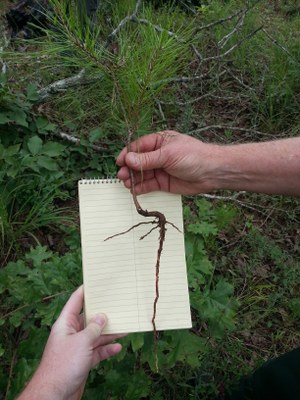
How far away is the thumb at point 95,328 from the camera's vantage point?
1.04 m

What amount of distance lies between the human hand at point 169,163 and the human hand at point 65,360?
0.44 metres

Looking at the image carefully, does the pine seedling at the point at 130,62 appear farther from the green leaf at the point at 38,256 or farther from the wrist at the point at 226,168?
the green leaf at the point at 38,256

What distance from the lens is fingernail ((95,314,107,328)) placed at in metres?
1.10

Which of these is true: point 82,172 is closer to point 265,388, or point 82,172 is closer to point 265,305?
point 265,305

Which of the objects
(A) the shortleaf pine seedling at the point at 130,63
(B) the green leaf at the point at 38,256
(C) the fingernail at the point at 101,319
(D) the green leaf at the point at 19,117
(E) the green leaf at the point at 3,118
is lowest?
(B) the green leaf at the point at 38,256

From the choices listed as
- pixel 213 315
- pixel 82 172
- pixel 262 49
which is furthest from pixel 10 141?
pixel 262 49

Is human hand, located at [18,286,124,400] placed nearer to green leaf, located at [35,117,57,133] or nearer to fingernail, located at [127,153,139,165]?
fingernail, located at [127,153,139,165]

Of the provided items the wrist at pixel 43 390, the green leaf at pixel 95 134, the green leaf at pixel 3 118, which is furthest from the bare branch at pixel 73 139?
the wrist at pixel 43 390

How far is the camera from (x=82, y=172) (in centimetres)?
218

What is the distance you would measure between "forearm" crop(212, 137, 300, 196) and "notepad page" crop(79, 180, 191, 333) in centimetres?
33

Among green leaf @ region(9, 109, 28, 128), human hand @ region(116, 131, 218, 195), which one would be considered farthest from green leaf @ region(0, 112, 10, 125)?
human hand @ region(116, 131, 218, 195)

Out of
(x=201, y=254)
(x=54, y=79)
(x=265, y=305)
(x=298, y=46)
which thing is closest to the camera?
(x=201, y=254)

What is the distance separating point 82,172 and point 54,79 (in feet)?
2.13

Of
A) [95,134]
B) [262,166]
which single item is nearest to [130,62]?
[262,166]
